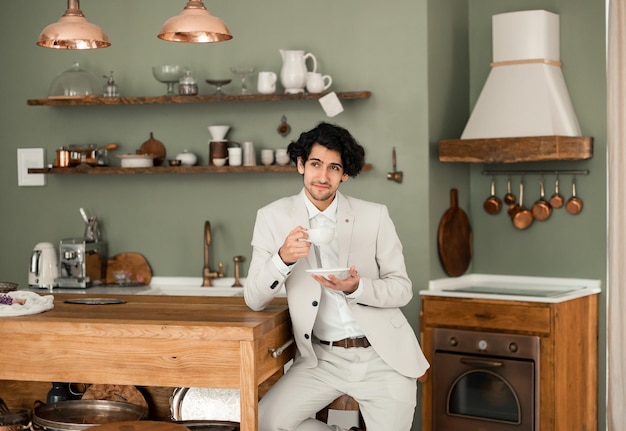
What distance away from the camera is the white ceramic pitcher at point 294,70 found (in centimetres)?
509

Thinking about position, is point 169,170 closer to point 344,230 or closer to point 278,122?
point 278,122

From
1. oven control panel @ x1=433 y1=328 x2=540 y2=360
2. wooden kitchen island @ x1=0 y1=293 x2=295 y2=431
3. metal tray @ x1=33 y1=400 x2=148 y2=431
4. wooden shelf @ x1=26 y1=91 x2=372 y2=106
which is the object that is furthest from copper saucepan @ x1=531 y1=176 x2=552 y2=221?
metal tray @ x1=33 y1=400 x2=148 y2=431

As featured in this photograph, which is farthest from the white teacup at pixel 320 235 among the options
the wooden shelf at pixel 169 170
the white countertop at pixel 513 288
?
the wooden shelf at pixel 169 170

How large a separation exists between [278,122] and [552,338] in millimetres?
1958

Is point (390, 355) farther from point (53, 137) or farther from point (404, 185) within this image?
point (53, 137)

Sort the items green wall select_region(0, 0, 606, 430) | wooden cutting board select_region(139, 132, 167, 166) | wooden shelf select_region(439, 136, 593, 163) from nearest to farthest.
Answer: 1. wooden shelf select_region(439, 136, 593, 163)
2. green wall select_region(0, 0, 606, 430)
3. wooden cutting board select_region(139, 132, 167, 166)

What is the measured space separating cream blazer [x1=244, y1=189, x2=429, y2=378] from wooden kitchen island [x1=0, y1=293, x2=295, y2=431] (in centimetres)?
12

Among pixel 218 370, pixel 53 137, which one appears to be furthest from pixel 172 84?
pixel 218 370

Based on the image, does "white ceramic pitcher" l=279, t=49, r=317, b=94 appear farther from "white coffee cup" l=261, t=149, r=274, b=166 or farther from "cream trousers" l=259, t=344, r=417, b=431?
"cream trousers" l=259, t=344, r=417, b=431

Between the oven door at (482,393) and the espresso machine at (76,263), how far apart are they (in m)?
2.11

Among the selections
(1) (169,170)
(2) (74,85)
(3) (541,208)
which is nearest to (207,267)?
(1) (169,170)

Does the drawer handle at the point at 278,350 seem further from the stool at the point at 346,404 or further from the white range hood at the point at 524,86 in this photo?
the white range hood at the point at 524,86

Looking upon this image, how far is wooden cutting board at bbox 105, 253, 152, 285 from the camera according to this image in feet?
18.4

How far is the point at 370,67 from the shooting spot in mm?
5145
